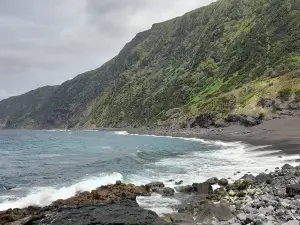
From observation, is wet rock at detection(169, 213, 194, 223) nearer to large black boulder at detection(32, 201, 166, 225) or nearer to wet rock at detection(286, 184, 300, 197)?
large black boulder at detection(32, 201, 166, 225)

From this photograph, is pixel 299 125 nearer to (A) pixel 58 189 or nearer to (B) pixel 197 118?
(B) pixel 197 118

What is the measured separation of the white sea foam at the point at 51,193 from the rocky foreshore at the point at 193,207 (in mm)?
2080

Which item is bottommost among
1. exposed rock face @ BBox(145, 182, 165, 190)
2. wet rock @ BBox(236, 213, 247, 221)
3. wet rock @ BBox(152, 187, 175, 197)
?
wet rock @ BBox(152, 187, 175, 197)

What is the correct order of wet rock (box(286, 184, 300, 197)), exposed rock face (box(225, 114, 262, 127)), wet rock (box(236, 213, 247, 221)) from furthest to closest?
1. exposed rock face (box(225, 114, 262, 127))
2. wet rock (box(286, 184, 300, 197))
3. wet rock (box(236, 213, 247, 221))

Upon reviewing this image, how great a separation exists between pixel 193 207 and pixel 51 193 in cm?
1282

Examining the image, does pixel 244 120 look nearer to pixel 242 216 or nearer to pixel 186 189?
pixel 186 189

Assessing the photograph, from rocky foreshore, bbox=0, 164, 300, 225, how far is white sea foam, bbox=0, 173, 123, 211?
6.82 ft

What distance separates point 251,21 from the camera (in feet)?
579

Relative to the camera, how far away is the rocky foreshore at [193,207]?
19.1 metres

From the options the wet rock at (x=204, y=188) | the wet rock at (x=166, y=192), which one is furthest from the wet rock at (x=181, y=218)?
the wet rock at (x=166, y=192)

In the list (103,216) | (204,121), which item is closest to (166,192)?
(103,216)

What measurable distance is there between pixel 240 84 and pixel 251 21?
184 feet

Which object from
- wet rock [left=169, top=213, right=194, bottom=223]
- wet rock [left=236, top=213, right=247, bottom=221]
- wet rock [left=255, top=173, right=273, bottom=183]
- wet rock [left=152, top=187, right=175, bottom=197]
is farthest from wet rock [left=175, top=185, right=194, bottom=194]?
wet rock [left=236, top=213, right=247, bottom=221]

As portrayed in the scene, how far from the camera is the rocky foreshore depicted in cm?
1911
